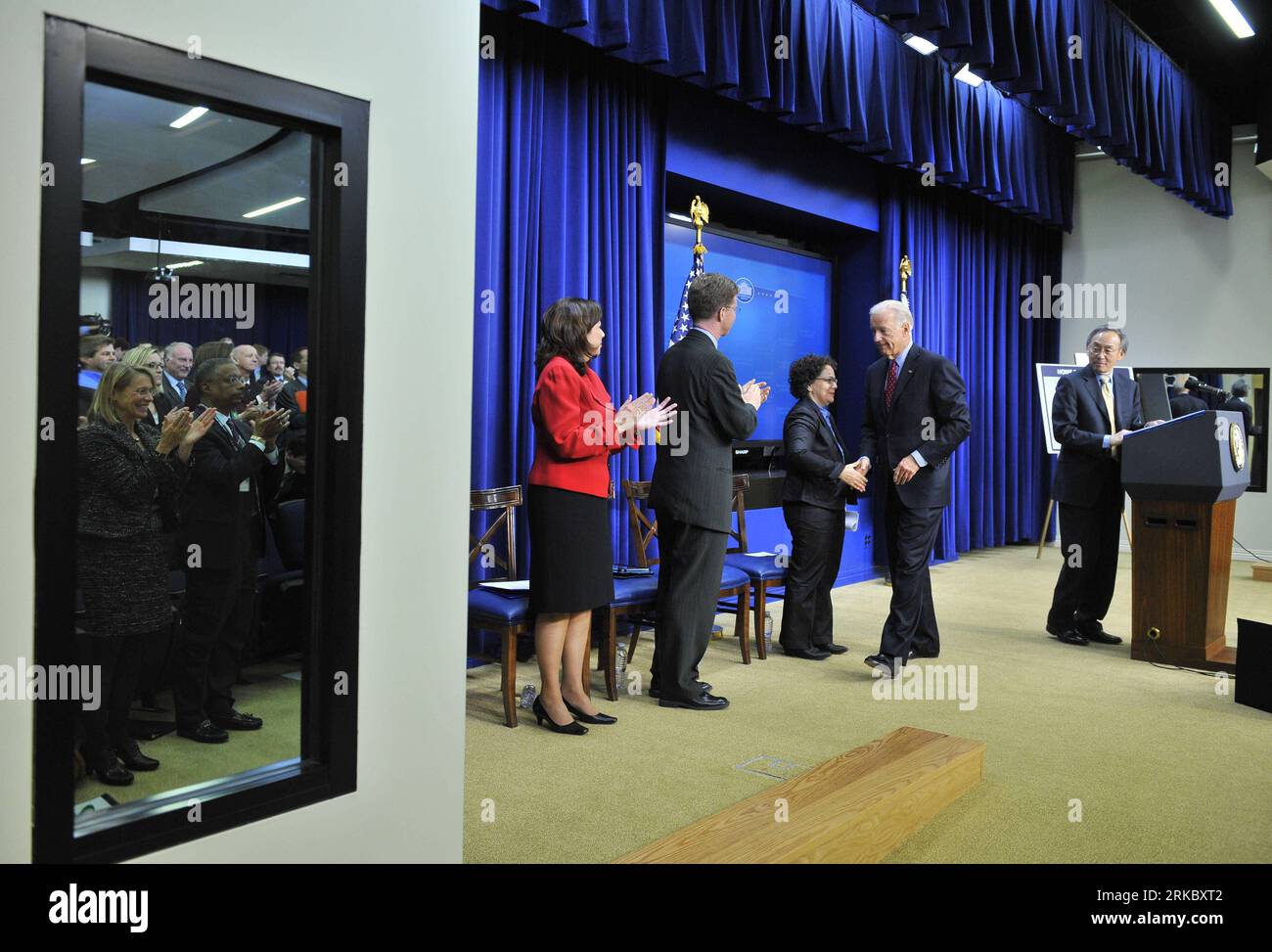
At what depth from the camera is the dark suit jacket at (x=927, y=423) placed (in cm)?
418

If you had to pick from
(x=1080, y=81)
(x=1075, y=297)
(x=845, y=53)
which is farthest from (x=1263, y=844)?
(x=1075, y=297)

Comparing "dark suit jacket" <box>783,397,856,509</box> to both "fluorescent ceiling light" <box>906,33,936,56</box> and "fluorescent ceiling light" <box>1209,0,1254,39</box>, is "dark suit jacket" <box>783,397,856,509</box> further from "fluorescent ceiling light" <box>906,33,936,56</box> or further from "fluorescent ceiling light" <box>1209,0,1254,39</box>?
"fluorescent ceiling light" <box>1209,0,1254,39</box>

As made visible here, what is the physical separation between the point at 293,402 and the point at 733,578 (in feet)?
8.68

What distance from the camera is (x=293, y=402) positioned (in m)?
1.88

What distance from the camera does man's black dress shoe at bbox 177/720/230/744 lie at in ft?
6.01

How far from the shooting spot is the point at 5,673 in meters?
1.47

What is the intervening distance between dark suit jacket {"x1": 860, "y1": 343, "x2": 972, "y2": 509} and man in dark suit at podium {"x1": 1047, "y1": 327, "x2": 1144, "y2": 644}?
34.0 inches

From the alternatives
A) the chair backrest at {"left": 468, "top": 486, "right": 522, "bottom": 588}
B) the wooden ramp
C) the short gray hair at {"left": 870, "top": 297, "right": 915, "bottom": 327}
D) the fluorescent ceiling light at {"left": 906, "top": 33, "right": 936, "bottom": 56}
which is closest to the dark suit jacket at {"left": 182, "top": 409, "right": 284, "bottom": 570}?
the wooden ramp

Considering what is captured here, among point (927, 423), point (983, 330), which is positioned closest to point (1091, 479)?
point (927, 423)

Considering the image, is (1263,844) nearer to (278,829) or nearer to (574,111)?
(278,829)

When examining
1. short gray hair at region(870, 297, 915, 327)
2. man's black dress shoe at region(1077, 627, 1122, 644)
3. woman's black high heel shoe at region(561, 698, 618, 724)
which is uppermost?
short gray hair at region(870, 297, 915, 327)

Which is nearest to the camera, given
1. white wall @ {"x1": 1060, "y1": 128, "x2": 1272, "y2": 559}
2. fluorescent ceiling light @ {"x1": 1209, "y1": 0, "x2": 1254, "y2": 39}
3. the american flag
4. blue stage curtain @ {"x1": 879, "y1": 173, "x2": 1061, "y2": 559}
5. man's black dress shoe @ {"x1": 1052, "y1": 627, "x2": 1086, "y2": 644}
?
man's black dress shoe @ {"x1": 1052, "y1": 627, "x2": 1086, "y2": 644}

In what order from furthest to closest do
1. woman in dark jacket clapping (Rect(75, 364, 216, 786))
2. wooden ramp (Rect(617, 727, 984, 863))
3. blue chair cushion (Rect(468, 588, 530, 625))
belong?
1. blue chair cushion (Rect(468, 588, 530, 625))
2. wooden ramp (Rect(617, 727, 984, 863))
3. woman in dark jacket clapping (Rect(75, 364, 216, 786))

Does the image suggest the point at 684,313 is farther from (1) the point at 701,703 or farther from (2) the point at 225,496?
(2) the point at 225,496
